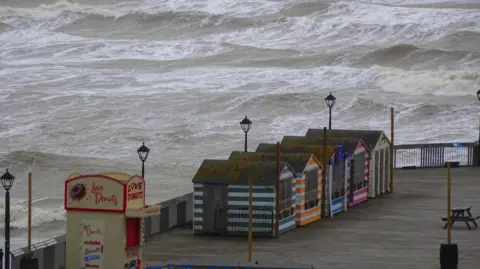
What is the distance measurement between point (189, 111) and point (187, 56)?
54.8 ft

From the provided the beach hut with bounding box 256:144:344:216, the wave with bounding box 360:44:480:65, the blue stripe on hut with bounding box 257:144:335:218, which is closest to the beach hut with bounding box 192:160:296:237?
the blue stripe on hut with bounding box 257:144:335:218

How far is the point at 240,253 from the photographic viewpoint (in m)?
21.1

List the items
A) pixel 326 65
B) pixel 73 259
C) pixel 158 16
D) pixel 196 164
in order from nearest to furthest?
pixel 73 259 → pixel 196 164 → pixel 326 65 → pixel 158 16

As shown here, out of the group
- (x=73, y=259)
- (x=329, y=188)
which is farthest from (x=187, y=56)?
(x=73, y=259)

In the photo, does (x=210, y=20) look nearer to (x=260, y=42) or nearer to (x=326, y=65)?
(x=260, y=42)

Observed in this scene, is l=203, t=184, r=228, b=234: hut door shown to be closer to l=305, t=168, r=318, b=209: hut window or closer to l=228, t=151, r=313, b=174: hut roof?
l=228, t=151, r=313, b=174: hut roof

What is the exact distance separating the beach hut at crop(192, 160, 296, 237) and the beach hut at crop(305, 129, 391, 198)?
15.2ft

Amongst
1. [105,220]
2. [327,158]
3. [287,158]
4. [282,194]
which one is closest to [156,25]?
[327,158]

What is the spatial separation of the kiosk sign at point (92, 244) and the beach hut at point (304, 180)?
234 inches

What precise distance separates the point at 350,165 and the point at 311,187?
1.93 metres

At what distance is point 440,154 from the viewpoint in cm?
3244

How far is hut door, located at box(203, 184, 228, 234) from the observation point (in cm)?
2252

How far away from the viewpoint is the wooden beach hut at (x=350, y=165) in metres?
25.6

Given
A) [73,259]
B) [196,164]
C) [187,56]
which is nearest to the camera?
[73,259]
